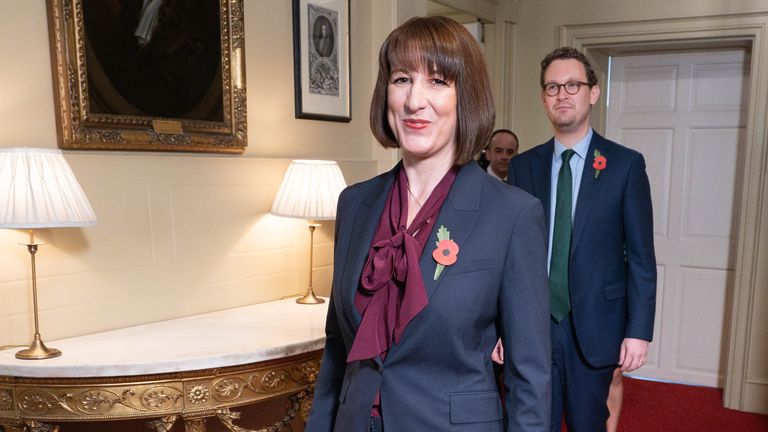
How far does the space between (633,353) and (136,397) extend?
1522 mm

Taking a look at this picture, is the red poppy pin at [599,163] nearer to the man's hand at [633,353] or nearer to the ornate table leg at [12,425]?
the man's hand at [633,353]

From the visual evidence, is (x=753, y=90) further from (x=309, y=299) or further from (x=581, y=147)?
(x=309, y=299)

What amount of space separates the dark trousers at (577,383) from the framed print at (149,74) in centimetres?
146

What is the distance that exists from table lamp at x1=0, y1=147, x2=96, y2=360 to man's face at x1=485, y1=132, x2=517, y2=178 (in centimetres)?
259

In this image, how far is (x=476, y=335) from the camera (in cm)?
113

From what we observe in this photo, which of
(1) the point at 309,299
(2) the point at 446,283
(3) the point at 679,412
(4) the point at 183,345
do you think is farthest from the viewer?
(3) the point at 679,412

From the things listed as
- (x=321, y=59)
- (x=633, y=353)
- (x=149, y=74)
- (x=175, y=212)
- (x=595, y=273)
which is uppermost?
→ (x=321, y=59)

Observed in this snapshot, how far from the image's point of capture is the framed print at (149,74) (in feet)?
6.47

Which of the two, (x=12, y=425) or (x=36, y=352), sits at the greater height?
(x=36, y=352)

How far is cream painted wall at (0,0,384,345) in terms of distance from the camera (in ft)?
6.28

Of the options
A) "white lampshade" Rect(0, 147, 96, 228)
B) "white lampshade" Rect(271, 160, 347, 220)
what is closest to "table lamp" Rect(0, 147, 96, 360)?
"white lampshade" Rect(0, 147, 96, 228)

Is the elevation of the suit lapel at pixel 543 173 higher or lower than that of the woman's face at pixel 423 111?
lower

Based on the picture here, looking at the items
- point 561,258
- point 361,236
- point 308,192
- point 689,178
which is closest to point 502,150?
point 689,178

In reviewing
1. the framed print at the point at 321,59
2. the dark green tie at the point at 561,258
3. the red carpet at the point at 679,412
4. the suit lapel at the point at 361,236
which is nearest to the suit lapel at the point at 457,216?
the suit lapel at the point at 361,236
